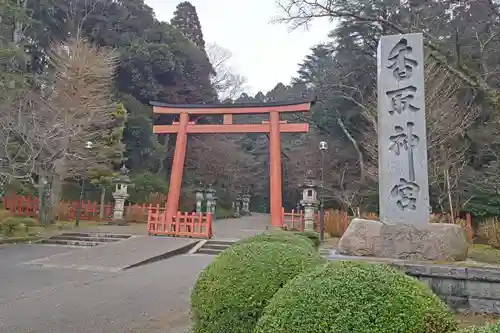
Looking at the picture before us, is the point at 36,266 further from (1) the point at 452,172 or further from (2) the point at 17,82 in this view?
(1) the point at 452,172

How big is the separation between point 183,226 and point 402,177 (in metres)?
10.9

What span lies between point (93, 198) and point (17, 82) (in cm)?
1004

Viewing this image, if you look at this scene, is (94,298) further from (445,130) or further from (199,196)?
(199,196)

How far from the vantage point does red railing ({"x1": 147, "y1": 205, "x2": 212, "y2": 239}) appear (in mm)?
14742

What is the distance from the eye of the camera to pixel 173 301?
588cm

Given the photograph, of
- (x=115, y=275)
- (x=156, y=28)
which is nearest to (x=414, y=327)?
(x=115, y=275)

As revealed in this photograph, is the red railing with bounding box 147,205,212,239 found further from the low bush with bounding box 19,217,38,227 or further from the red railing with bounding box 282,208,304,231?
the red railing with bounding box 282,208,304,231

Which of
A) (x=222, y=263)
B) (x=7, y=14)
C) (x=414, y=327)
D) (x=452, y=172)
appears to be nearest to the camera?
(x=414, y=327)

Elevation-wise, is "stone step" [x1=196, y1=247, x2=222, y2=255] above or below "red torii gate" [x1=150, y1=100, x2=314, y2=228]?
below

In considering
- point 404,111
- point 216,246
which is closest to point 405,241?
point 404,111

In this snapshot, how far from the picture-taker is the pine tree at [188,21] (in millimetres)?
35125

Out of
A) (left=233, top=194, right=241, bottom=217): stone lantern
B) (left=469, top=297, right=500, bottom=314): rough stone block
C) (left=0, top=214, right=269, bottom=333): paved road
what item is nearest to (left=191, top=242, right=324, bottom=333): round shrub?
(left=0, top=214, right=269, bottom=333): paved road

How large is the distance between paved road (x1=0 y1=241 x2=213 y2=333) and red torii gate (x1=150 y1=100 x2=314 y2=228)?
22.4 ft

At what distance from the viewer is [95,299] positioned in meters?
5.93
